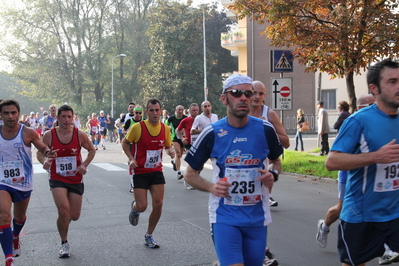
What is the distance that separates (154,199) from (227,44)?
38617 mm

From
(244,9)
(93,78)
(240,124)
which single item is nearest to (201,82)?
(93,78)

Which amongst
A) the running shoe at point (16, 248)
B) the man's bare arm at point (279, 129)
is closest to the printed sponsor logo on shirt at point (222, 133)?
the man's bare arm at point (279, 129)

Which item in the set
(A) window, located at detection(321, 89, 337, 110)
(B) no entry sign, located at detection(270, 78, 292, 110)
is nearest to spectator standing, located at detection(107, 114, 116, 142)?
(A) window, located at detection(321, 89, 337, 110)

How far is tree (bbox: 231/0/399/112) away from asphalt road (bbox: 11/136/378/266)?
392 centimetres

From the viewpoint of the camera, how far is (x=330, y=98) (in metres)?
40.0

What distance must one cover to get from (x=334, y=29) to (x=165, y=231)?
848 cm

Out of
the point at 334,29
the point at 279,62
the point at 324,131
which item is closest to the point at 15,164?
the point at 334,29

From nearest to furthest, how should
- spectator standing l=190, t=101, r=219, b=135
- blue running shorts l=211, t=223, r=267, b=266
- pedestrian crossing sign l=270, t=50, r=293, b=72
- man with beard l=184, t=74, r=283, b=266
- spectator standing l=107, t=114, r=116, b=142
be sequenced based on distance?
blue running shorts l=211, t=223, r=267, b=266, man with beard l=184, t=74, r=283, b=266, spectator standing l=190, t=101, r=219, b=135, pedestrian crossing sign l=270, t=50, r=293, b=72, spectator standing l=107, t=114, r=116, b=142

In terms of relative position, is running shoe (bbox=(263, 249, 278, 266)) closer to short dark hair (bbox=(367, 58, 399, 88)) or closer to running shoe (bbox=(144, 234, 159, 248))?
running shoe (bbox=(144, 234, 159, 248))

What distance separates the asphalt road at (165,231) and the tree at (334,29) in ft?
12.9

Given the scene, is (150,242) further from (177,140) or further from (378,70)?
(177,140)

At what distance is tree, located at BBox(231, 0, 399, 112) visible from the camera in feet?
43.7

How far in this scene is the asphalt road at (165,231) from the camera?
20.3 feet

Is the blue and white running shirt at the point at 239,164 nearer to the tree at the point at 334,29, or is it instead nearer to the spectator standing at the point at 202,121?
the spectator standing at the point at 202,121
